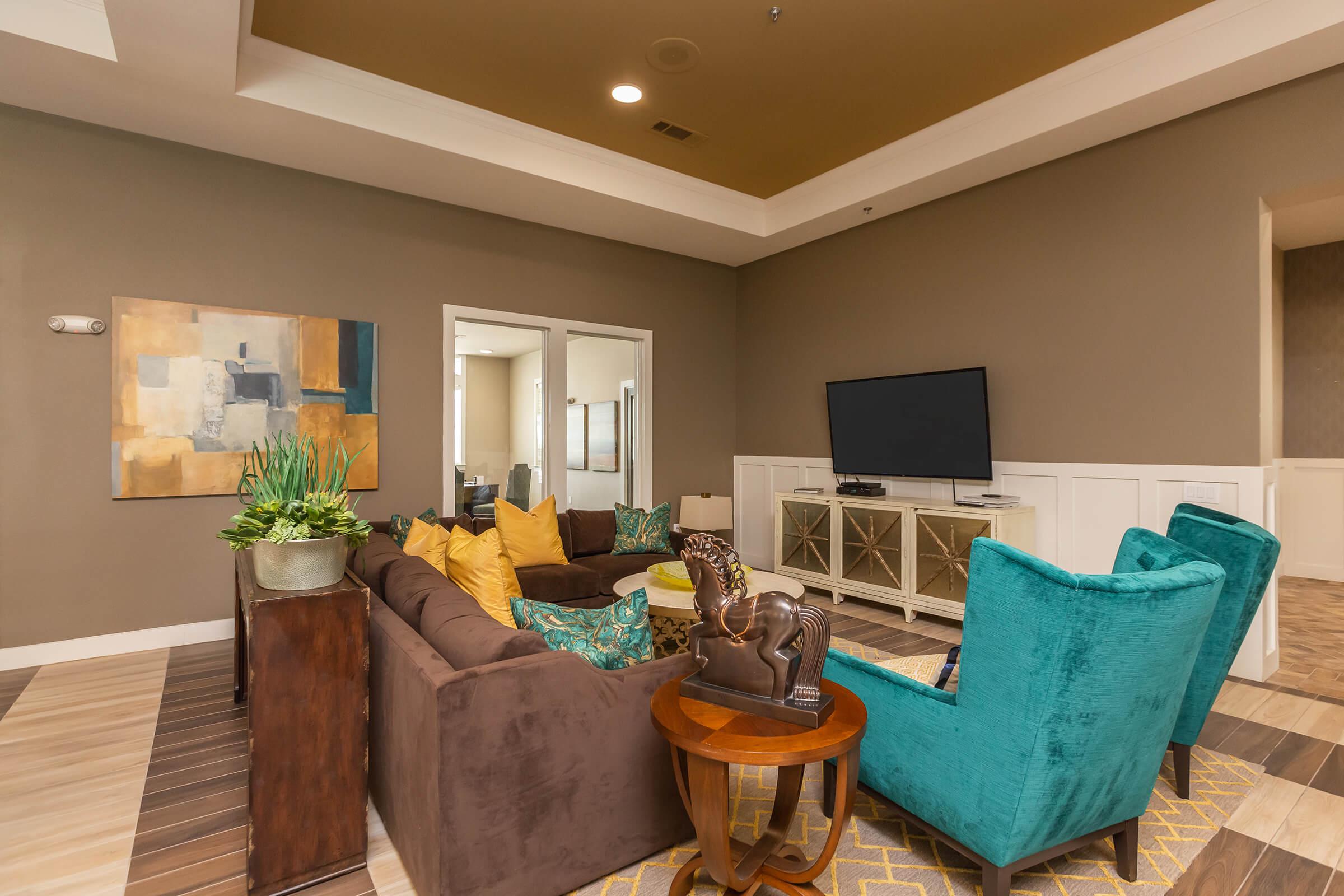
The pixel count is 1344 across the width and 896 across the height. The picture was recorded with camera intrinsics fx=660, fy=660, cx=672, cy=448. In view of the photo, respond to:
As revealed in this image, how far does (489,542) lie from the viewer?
8.26 feet

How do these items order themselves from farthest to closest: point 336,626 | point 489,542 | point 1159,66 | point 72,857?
point 1159,66 → point 489,542 → point 72,857 → point 336,626

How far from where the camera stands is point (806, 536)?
213 inches

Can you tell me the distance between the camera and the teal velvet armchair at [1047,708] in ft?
4.99

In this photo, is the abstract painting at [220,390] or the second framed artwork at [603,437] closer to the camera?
the abstract painting at [220,390]

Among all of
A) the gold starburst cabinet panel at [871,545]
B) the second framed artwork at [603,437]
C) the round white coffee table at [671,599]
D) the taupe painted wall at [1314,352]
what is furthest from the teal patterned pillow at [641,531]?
the taupe painted wall at [1314,352]

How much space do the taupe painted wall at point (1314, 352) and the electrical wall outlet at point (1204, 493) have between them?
12.3ft

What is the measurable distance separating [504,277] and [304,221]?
1.39 metres

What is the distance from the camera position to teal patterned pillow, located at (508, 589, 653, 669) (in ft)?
6.24

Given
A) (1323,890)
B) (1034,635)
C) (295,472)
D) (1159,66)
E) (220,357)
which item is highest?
(1159,66)

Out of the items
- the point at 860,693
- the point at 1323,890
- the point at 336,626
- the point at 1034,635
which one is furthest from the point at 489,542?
the point at 1323,890

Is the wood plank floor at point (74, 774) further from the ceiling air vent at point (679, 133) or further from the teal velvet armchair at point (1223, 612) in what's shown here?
the ceiling air vent at point (679, 133)

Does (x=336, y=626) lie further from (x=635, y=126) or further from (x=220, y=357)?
(x=635, y=126)

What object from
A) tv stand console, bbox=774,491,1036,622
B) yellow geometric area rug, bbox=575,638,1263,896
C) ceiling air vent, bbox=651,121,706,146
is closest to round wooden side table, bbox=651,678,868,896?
yellow geometric area rug, bbox=575,638,1263,896

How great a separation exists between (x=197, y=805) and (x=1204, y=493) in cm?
487
